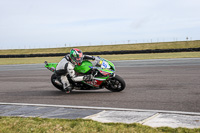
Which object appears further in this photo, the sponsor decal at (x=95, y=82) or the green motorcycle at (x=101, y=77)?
the sponsor decal at (x=95, y=82)

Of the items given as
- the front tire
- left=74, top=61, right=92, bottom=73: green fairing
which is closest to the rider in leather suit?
left=74, top=61, right=92, bottom=73: green fairing

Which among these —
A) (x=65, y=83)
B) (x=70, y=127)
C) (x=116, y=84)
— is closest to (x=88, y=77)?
(x=65, y=83)

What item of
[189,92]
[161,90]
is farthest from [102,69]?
[189,92]

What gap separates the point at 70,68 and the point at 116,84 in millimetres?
1560

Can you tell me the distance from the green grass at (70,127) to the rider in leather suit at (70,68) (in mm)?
3449

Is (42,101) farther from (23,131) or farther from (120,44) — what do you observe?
(120,44)

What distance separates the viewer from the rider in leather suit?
878 cm

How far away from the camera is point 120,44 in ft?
248

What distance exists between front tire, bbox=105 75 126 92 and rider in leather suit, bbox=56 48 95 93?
25.5 inches

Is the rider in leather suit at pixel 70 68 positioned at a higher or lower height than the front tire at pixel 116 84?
higher

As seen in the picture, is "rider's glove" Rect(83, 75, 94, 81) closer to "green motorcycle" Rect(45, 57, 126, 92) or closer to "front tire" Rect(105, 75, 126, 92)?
"green motorcycle" Rect(45, 57, 126, 92)

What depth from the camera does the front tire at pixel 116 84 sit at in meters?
8.76

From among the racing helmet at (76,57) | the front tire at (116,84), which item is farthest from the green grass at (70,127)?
the front tire at (116,84)

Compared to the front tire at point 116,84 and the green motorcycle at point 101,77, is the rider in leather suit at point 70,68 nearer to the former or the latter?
the green motorcycle at point 101,77
